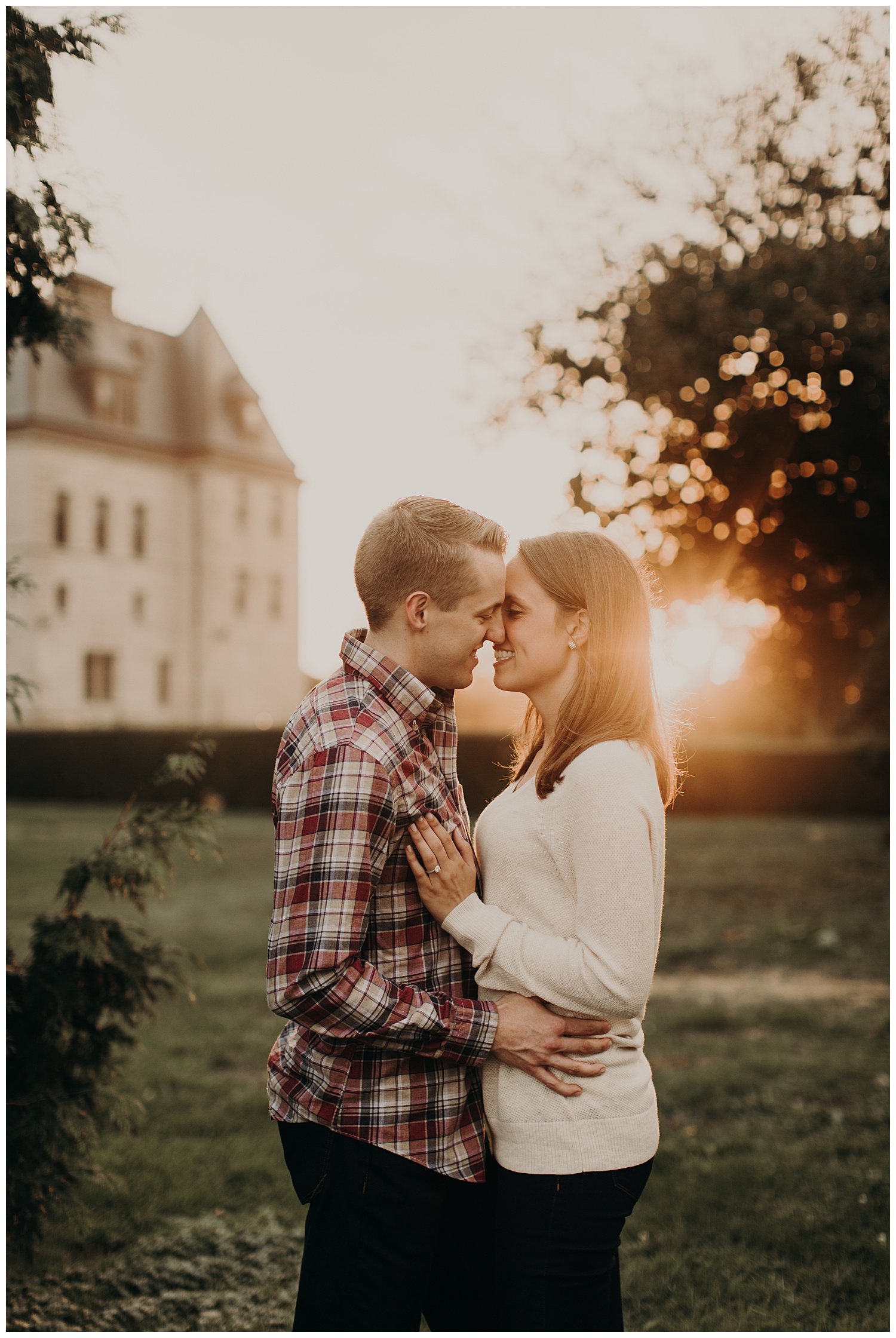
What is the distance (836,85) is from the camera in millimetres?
9742

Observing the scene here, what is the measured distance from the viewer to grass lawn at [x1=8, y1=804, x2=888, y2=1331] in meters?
3.83

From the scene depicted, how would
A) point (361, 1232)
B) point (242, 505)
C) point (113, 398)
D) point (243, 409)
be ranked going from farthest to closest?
point (243, 409) < point (242, 505) < point (113, 398) < point (361, 1232)

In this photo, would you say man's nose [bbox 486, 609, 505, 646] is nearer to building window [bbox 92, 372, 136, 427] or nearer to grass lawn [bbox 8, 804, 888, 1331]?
grass lawn [bbox 8, 804, 888, 1331]

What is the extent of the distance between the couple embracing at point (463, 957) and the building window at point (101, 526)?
103ft

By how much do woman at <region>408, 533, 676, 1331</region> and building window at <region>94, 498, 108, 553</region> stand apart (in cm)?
3139

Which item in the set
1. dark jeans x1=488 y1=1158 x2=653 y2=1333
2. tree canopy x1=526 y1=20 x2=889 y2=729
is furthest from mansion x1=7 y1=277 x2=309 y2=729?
dark jeans x1=488 y1=1158 x2=653 y2=1333

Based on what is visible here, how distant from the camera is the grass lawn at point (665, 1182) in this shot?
3832 mm

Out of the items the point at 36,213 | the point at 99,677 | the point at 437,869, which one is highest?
the point at 36,213

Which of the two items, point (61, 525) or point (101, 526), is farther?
point (101, 526)

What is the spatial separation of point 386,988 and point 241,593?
34931mm

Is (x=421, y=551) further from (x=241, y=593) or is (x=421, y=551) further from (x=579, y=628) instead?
(x=241, y=593)

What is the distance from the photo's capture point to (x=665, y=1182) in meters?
4.93

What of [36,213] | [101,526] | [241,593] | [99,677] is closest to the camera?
[36,213]

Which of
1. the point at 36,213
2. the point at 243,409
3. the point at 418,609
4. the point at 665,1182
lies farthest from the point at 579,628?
the point at 243,409
